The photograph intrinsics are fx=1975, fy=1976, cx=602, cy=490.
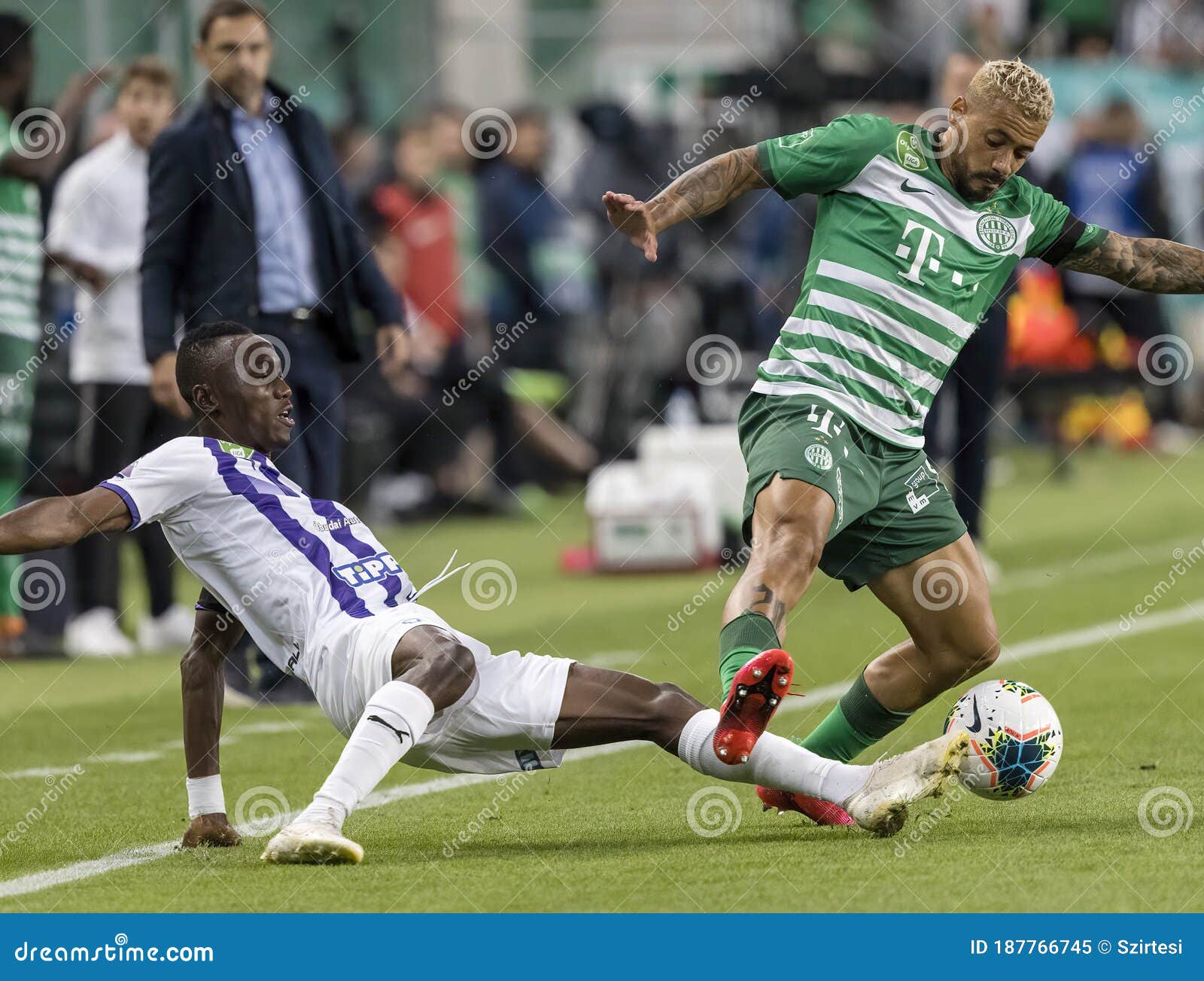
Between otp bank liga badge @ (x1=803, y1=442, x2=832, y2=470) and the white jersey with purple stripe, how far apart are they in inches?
48.6

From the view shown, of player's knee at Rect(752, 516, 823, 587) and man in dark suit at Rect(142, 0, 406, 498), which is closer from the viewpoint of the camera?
player's knee at Rect(752, 516, 823, 587)

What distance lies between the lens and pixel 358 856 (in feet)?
16.5

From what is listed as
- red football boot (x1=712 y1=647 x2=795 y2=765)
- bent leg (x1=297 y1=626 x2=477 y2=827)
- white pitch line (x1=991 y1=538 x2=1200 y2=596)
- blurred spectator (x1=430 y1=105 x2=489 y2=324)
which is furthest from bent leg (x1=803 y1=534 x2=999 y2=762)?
blurred spectator (x1=430 y1=105 x2=489 y2=324)

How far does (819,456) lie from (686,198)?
82 cm

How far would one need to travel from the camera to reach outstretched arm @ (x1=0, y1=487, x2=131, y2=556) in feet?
15.9

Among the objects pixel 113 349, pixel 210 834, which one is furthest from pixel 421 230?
pixel 210 834

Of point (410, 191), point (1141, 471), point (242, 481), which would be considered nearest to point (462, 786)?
point (242, 481)

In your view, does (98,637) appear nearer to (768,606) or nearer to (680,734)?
(680,734)

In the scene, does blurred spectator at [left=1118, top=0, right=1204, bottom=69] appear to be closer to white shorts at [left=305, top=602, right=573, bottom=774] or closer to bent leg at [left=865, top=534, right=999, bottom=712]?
bent leg at [left=865, top=534, right=999, bottom=712]

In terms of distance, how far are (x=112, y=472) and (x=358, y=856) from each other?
236 inches

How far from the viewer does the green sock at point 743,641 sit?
17.1 ft

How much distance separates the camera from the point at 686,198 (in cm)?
557

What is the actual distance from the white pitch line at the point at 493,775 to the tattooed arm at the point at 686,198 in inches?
78.0

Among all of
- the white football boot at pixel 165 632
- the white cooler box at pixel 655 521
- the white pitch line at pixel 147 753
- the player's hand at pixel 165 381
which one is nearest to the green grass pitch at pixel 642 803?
the white pitch line at pixel 147 753
